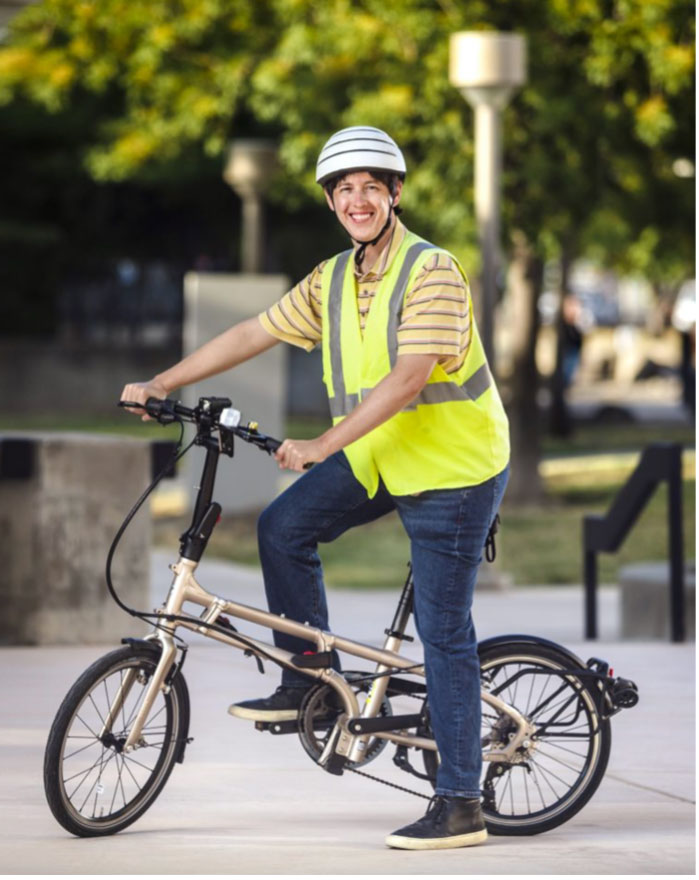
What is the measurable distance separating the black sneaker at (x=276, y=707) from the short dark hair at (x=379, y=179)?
4.35ft

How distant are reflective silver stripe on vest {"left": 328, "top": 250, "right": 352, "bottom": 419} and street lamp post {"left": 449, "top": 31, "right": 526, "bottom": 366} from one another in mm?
7209

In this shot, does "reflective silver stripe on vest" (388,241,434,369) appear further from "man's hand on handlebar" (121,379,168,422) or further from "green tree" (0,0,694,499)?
"green tree" (0,0,694,499)

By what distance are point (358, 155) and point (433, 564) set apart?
1073mm

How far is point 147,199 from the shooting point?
3158 centimetres

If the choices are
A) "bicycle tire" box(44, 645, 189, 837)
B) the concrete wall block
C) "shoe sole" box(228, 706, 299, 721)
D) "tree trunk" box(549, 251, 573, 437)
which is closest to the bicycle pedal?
"shoe sole" box(228, 706, 299, 721)

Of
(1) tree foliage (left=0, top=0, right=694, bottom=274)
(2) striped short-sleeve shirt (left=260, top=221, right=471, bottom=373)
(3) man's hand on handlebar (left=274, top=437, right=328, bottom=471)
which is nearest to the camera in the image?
(3) man's hand on handlebar (left=274, top=437, right=328, bottom=471)

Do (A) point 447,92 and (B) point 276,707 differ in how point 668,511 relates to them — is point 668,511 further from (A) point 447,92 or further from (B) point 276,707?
(A) point 447,92

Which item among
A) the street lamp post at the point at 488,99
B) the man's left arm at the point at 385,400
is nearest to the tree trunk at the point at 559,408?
the street lamp post at the point at 488,99

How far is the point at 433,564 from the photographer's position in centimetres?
545

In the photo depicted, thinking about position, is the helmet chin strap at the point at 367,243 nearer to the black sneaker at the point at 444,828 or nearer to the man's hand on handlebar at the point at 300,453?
the man's hand on handlebar at the point at 300,453

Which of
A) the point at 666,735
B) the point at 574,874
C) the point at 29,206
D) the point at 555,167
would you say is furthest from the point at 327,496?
the point at 29,206

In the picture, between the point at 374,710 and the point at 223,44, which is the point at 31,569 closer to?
the point at 374,710

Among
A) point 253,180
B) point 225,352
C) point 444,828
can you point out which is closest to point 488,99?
point 253,180

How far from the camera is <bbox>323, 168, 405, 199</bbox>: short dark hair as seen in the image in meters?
5.40
